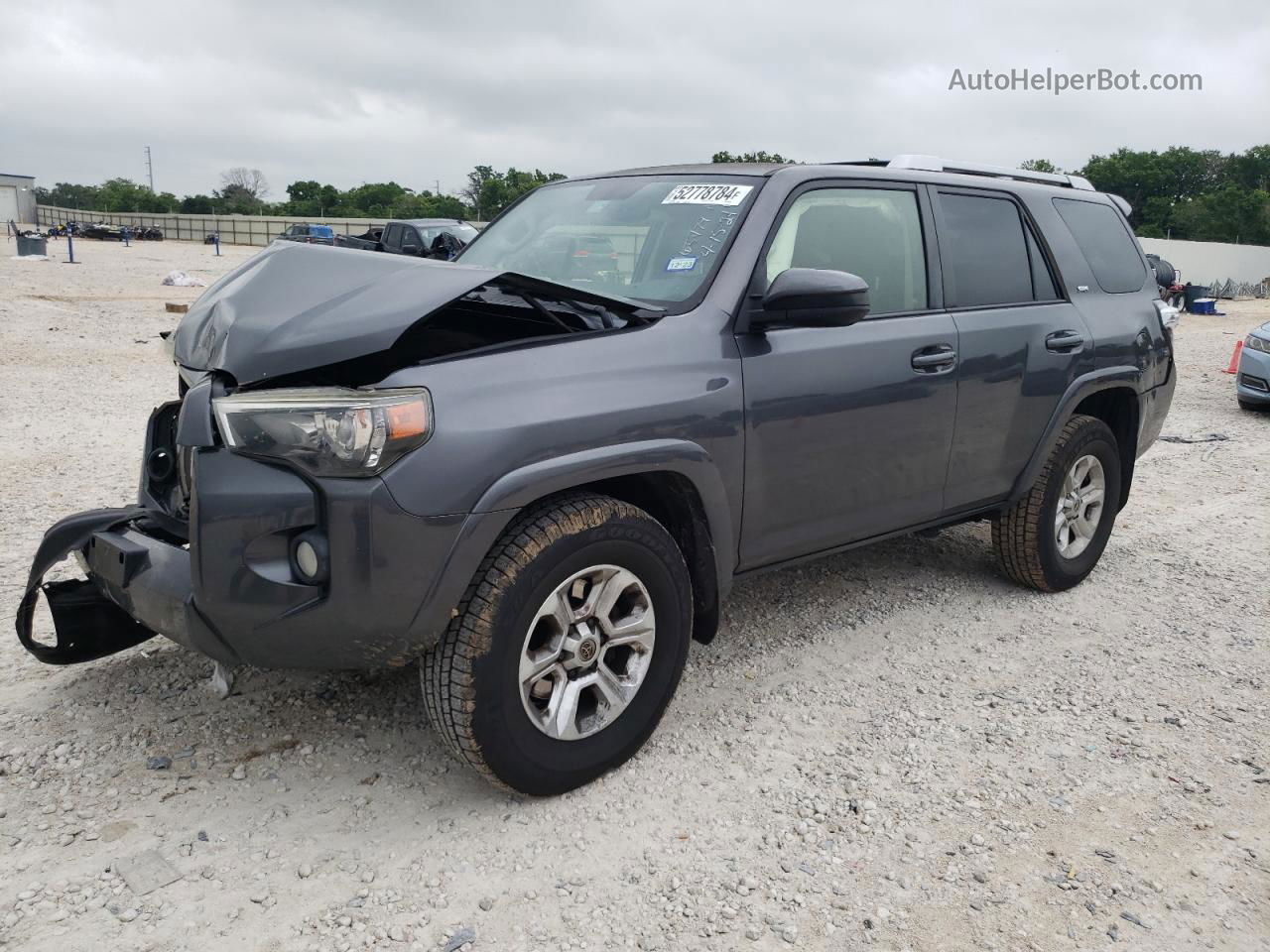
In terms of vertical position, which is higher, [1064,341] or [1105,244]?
[1105,244]

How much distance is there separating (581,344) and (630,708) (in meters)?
1.12

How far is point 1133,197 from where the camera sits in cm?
8244

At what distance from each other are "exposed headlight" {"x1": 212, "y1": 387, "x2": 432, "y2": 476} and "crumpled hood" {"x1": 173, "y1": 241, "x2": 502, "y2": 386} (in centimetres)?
11

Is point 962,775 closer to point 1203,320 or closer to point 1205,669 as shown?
point 1205,669

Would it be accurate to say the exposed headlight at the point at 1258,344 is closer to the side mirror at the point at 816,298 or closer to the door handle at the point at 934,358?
the door handle at the point at 934,358

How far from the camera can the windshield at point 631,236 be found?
11.4 ft

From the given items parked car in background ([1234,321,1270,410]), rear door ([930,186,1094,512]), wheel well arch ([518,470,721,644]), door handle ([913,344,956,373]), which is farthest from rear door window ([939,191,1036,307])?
parked car in background ([1234,321,1270,410])

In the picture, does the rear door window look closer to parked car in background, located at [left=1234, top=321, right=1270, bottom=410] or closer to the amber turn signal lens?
the amber turn signal lens

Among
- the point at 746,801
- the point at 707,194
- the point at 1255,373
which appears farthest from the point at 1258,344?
the point at 746,801

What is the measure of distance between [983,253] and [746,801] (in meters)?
2.59

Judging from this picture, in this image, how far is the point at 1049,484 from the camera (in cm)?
467

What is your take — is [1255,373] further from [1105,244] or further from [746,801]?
[746,801]

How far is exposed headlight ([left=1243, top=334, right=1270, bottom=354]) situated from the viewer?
35.2ft

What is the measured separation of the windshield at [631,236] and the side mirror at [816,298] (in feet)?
0.94
